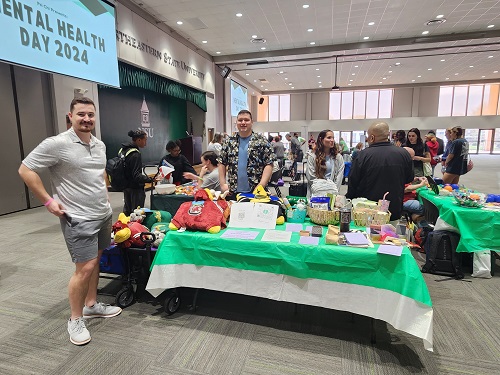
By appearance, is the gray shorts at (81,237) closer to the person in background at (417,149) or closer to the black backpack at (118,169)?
the black backpack at (118,169)

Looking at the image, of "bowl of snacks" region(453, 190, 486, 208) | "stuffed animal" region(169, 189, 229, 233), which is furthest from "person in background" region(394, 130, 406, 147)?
"stuffed animal" region(169, 189, 229, 233)

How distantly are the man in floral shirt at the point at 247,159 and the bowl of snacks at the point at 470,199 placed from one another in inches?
72.9

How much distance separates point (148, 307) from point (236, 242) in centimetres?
100

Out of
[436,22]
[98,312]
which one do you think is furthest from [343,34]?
[98,312]

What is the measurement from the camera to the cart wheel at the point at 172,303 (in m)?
2.16

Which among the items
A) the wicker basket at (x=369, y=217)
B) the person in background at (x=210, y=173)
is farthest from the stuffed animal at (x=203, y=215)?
the person in background at (x=210, y=173)

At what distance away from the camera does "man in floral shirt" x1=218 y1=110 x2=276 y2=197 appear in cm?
254

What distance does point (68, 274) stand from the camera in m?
2.89

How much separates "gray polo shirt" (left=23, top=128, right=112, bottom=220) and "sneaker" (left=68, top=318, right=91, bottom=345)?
700 millimetres

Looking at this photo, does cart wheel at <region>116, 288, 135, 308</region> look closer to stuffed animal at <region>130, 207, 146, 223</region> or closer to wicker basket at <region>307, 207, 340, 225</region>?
stuffed animal at <region>130, 207, 146, 223</region>

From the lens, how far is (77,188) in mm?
1792

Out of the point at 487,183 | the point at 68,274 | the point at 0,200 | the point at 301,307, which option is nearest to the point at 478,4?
the point at 487,183

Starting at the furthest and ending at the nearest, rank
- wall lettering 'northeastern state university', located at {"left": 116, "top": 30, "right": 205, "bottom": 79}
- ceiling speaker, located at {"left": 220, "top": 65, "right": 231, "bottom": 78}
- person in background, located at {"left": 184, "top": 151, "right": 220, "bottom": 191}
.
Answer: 1. ceiling speaker, located at {"left": 220, "top": 65, "right": 231, "bottom": 78}
2. wall lettering 'northeastern state university', located at {"left": 116, "top": 30, "right": 205, "bottom": 79}
3. person in background, located at {"left": 184, "top": 151, "right": 220, "bottom": 191}

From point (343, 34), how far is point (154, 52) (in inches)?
204
